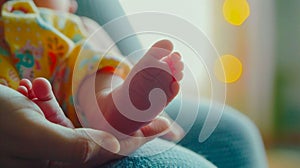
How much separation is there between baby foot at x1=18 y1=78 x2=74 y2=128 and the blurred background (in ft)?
3.68

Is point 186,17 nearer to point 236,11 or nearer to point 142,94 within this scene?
point 142,94

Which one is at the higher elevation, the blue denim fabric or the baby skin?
the baby skin

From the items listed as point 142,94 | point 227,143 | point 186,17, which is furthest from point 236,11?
point 142,94

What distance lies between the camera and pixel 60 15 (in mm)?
663

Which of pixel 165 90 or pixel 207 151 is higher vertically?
pixel 165 90

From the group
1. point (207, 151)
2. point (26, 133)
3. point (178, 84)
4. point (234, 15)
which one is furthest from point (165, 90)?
point (234, 15)

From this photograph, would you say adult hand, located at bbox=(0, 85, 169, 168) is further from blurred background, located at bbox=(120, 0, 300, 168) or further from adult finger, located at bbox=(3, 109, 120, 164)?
blurred background, located at bbox=(120, 0, 300, 168)

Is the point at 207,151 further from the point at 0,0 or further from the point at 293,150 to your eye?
the point at 293,150

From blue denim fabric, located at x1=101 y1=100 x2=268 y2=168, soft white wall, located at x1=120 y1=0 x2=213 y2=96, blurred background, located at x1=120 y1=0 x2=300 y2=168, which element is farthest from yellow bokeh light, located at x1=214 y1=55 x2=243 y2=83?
blue denim fabric, located at x1=101 y1=100 x2=268 y2=168

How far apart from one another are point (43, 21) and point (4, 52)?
70 mm

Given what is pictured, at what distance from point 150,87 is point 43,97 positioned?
0.28 feet

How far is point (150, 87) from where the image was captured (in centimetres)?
40

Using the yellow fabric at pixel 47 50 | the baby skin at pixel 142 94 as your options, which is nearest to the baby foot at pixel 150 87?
the baby skin at pixel 142 94

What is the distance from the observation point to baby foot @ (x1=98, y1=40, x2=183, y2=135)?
15.9 inches
